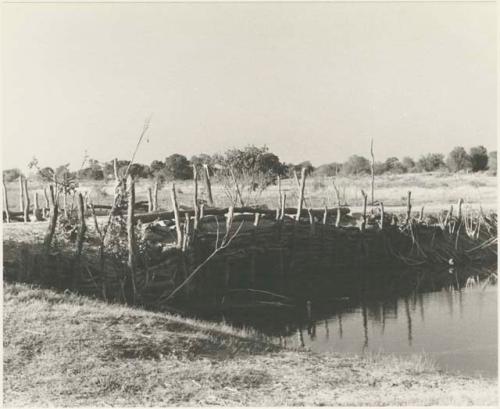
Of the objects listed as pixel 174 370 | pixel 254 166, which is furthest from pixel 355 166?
pixel 174 370

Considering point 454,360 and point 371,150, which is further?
point 371,150

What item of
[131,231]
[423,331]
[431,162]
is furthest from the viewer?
[431,162]

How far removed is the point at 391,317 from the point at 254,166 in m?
20.7

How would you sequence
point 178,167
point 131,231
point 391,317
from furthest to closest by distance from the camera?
point 178,167, point 391,317, point 131,231

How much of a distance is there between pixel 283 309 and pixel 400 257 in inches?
347

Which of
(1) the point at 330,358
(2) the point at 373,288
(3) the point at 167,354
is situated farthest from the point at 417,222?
(3) the point at 167,354

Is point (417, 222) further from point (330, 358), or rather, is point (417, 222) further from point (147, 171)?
point (147, 171)

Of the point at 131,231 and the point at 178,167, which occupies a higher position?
the point at 178,167

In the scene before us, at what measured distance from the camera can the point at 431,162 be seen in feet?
214

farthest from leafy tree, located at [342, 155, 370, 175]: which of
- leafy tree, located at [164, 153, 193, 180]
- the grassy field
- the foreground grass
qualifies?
the foreground grass

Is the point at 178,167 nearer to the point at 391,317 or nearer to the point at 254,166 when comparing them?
the point at 254,166

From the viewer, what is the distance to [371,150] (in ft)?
83.5

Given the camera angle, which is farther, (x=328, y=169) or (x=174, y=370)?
(x=328, y=169)

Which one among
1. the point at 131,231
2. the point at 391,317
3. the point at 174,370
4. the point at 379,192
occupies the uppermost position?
the point at 131,231
